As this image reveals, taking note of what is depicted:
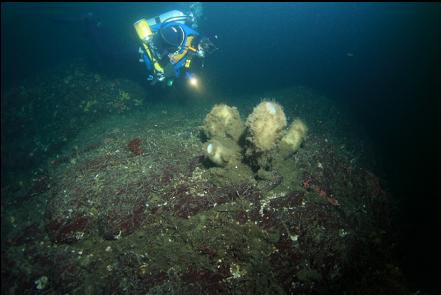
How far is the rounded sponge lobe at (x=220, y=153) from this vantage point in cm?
482

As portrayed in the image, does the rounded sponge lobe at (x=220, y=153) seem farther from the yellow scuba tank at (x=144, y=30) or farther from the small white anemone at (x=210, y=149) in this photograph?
the yellow scuba tank at (x=144, y=30)

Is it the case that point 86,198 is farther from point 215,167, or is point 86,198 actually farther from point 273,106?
point 273,106

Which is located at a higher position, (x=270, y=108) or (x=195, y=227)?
(x=270, y=108)

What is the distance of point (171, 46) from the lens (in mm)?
7109

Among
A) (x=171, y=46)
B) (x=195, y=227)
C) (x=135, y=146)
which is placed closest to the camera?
(x=195, y=227)

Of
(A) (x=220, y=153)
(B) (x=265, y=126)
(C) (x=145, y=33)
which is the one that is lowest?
(A) (x=220, y=153)

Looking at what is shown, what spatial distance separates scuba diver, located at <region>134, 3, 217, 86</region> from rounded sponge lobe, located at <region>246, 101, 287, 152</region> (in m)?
2.88

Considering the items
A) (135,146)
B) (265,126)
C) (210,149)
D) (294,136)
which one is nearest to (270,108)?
(265,126)

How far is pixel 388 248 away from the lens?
15.9ft

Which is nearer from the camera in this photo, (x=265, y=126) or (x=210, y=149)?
(x=265, y=126)

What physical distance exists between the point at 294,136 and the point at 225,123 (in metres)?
1.41

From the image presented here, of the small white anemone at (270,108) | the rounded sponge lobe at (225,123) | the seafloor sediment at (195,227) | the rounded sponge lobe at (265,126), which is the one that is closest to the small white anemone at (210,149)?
the seafloor sediment at (195,227)

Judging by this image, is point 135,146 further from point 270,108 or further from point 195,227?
point 270,108

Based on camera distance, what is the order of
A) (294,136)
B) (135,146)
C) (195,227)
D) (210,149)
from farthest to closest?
(135,146) → (294,136) → (210,149) → (195,227)
